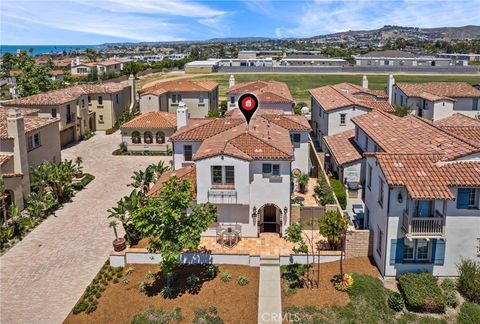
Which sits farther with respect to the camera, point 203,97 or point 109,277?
point 203,97

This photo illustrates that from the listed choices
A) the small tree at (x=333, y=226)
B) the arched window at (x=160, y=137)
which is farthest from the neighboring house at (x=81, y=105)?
the small tree at (x=333, y=226)

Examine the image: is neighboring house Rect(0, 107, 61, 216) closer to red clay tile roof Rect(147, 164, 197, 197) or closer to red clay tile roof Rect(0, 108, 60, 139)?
red clay tile roof Rect(0, 108, 60, 139)

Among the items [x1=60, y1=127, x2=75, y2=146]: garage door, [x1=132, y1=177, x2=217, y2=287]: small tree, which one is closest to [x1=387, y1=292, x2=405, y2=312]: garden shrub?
[x1=132, y1=177, x2=217, y2=287]: small tree

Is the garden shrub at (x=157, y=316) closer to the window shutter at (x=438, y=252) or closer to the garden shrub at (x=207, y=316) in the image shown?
the garden shrub at (x=207, y=316)

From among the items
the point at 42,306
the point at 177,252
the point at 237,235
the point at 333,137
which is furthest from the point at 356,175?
the point at 42,306

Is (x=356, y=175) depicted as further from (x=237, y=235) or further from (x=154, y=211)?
(x=154, y=211)

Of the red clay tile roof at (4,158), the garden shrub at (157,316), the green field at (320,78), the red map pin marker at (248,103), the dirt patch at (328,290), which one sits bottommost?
the garden shrub at (157,316)
